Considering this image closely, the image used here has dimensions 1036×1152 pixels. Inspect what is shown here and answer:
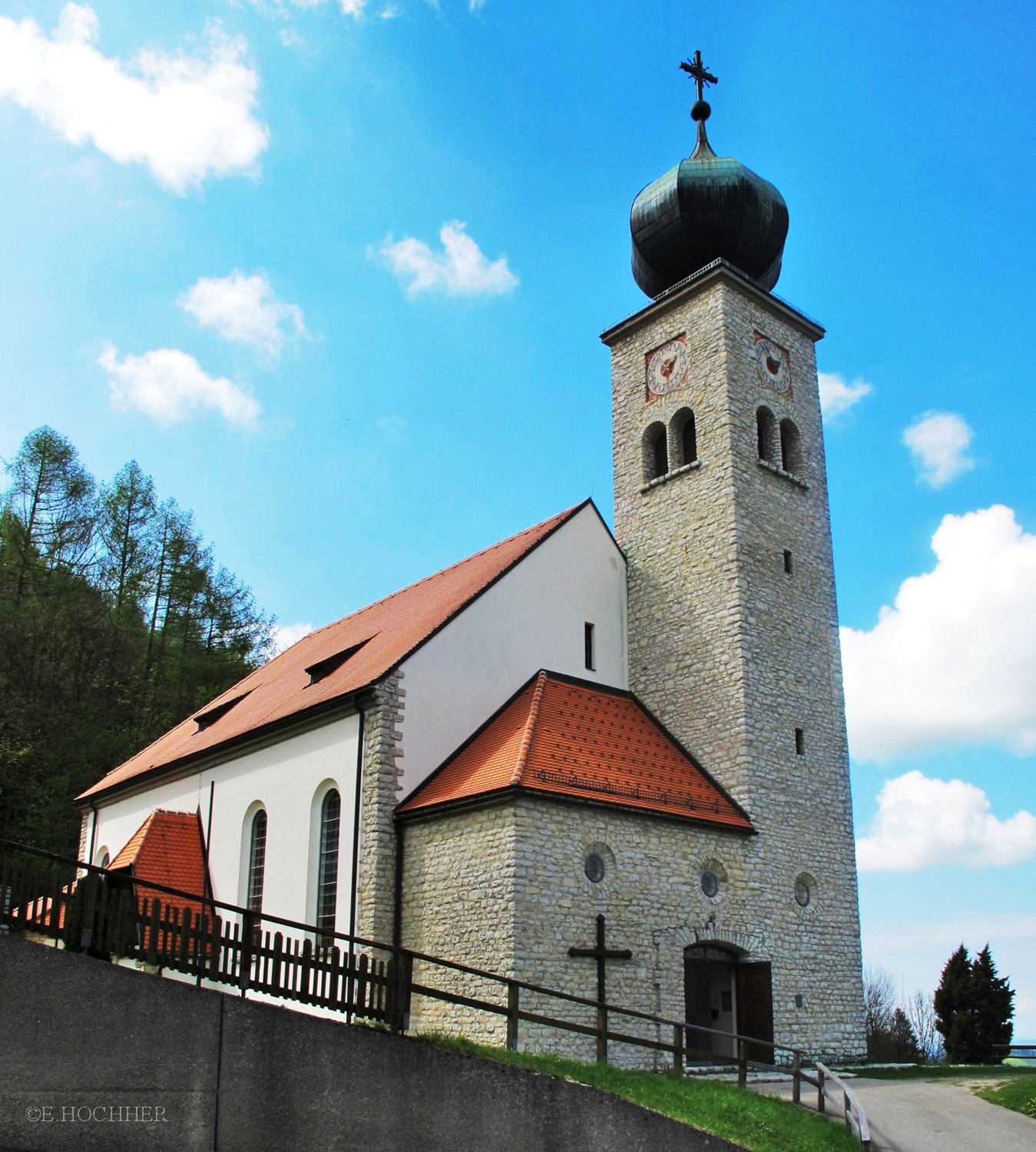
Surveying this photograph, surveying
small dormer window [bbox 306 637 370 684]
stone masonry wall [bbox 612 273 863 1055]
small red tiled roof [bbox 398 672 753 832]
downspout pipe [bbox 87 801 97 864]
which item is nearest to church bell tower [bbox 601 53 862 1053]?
stone masonry wall [bbox 612 273 863 1055]

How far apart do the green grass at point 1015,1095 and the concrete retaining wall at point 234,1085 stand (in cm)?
571

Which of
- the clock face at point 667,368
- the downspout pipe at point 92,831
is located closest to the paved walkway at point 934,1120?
the clock face at point 667,368

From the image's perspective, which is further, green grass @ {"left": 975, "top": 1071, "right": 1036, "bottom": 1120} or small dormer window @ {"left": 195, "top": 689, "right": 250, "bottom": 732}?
small dormer window @ {"left": 195, "top": 689, "right": 250, "bottom": 732}

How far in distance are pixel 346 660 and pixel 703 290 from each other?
10757 mm

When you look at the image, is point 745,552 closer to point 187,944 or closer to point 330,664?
point 330,664

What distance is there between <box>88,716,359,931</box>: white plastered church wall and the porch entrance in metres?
5.75

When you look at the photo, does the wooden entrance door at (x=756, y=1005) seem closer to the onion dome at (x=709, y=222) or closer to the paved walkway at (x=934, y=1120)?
the paved walkway at (x=934, y=1120)

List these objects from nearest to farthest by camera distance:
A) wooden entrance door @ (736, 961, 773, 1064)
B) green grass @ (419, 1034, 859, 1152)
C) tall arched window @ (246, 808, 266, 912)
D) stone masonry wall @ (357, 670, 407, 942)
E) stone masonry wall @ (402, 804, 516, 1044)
A: green grass @ (419, 1034, 859, 1152) → stone masonry wall @ (402, 804, 516, 1044) → stone masonry wall @ (357, 670, 407, 942) → wooden entrance door @ (736, 961, 773, 1064) → tall arched window @ (246, 808, 266, 912)

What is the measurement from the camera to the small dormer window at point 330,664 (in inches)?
886

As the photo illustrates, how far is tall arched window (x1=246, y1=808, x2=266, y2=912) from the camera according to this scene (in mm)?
20656

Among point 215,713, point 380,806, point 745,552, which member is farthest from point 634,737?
point 215,713

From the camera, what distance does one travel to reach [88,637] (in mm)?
36000

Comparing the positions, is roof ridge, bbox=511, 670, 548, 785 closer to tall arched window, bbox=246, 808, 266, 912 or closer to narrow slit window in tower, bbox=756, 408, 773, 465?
tall arched window, bbox=246, 808, 266, 912

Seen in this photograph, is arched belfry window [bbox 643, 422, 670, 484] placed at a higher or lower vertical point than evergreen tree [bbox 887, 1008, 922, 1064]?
higher
